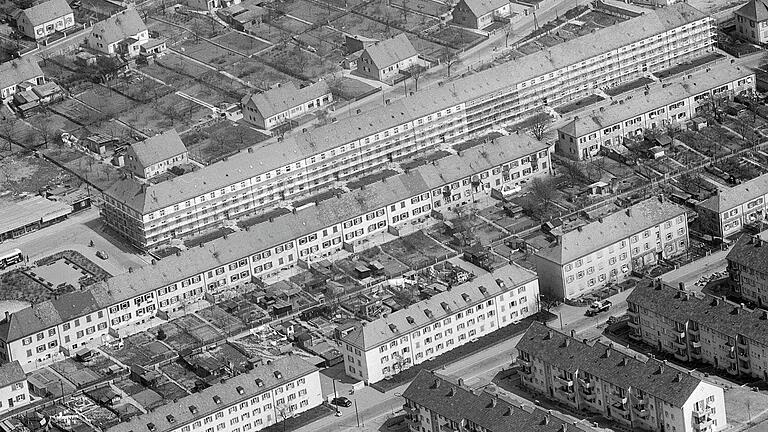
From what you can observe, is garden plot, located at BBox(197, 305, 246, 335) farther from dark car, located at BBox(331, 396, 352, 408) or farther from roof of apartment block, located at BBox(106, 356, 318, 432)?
dark car, located at BBox(331, 396, 352, 408)

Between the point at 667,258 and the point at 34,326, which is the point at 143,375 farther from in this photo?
the point at 667,258

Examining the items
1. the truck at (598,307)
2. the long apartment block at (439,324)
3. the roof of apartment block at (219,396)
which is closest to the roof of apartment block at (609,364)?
the long apartment block at (439,324)

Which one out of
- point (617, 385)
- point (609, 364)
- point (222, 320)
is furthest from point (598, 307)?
point (222, 320)

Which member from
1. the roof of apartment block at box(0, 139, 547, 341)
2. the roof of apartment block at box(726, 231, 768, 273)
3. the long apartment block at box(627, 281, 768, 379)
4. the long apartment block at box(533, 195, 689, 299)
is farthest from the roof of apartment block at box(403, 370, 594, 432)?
the roof of apartment block at box(0, 139, 547, 341)

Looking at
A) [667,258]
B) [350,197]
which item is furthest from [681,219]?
[350,197]

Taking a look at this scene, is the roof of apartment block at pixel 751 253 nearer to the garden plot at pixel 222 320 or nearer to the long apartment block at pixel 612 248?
the long apartment block at pixel 612 248

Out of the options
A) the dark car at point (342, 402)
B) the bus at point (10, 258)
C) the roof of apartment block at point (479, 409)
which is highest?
the roof of apartment block at point (479, 409)
